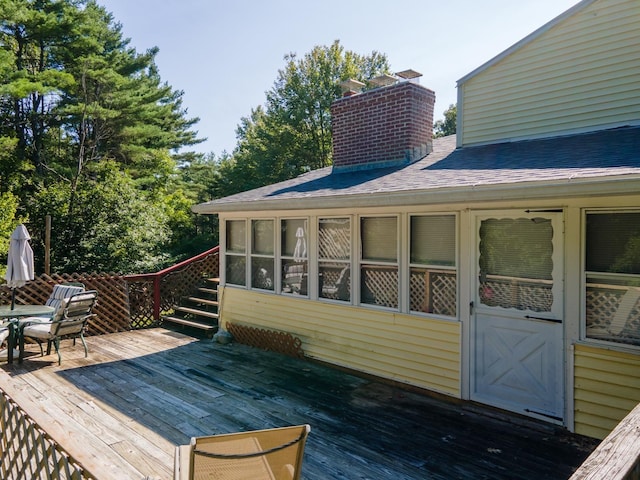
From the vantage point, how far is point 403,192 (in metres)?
4.93

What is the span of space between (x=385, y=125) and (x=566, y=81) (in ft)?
9.30

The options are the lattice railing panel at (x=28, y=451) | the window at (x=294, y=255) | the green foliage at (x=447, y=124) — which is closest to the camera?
the lattice railing panel at (x=28, y=451)

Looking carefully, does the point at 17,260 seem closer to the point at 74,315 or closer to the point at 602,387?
the point at 74,315

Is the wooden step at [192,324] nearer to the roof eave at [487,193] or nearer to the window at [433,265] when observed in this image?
the roof eave at [487,193]

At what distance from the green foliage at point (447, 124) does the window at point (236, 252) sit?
2479 cm

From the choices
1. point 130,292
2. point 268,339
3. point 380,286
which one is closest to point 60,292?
point 130,292

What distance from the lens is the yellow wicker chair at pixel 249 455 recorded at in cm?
216

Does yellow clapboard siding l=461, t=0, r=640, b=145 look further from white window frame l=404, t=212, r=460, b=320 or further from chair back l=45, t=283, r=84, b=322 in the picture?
chair back l=45, t=283, r=84, b=322

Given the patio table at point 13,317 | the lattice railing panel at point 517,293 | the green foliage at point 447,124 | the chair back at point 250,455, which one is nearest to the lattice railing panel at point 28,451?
the chair back at point 250,455

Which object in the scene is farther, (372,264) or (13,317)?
(13,317)

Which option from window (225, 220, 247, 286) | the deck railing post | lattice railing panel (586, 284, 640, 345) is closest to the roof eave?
lattice railing panel (586, 284, 640, 345)

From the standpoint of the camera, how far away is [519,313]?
15.4 ft

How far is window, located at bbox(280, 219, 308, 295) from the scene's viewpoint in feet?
23.1

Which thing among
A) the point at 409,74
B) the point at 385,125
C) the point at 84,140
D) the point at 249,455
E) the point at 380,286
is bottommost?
the point at 249,455
